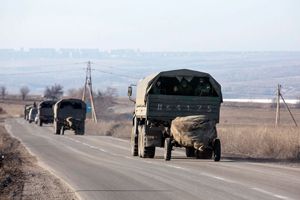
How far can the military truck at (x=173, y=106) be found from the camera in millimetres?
26484

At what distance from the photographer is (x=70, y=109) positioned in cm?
5747

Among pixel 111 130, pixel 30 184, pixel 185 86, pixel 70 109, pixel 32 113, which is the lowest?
pixel 111 130

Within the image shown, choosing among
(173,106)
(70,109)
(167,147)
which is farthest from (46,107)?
(167,147)

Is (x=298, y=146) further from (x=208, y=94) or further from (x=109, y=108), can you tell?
(x=109, y=108)

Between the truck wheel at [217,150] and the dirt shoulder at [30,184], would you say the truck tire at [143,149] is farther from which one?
the dirt shoulder at [30,184]

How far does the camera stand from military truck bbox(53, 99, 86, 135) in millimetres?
56969

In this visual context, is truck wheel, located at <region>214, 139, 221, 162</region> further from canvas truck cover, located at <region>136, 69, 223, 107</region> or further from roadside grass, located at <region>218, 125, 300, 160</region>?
roadside grass, located at <region>218, 125, 300, 160</region>

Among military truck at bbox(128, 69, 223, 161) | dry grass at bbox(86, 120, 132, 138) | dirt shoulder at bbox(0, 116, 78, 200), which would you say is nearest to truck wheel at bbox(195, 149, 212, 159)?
military truck at bbox(128, 69, 223, 161)

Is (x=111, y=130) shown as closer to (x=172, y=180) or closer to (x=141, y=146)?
(x=141, y=146)

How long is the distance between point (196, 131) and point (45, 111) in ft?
163

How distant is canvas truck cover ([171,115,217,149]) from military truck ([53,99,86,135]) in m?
31.9

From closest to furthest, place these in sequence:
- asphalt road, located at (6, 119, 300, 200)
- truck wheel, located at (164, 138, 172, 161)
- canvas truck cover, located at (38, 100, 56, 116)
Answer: asphalt road, located at (6, 119, 300, 200) < truck wheel, located at (164, 138, 172, 161) < canvas truck cover, located at (38, 100, 56, 116)

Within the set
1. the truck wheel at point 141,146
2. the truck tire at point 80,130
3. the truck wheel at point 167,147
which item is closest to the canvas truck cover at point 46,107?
the truck tire at point 80,130

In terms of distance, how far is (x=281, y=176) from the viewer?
63.6ft
